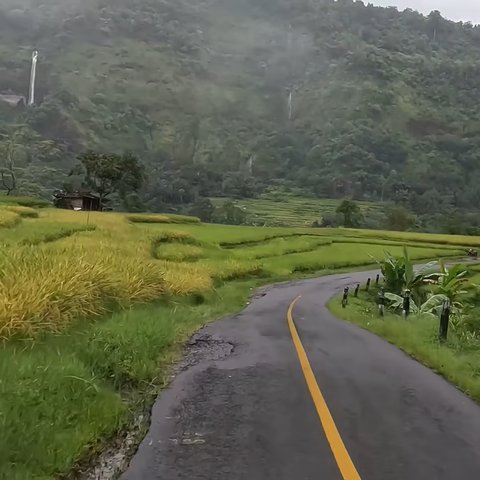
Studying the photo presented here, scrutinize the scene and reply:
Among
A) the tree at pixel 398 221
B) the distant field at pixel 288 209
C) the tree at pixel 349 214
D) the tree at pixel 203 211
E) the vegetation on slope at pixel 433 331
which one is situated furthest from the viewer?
the distant field at pixel 288 209

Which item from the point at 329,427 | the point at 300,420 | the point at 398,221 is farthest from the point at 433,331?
the point at 398,221

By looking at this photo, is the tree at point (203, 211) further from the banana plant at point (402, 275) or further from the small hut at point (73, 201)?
the banana plant at point (402, 275)

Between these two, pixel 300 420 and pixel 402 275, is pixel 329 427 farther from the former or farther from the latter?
pixel 402 275

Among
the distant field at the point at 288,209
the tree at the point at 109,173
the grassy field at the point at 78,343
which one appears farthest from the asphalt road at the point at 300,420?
the distant field at the point at 288,209

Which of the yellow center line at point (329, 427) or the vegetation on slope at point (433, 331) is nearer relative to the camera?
the yellow center line at point (329, 427)

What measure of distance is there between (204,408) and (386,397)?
2560 millimetres

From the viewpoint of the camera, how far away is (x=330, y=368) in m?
9.87

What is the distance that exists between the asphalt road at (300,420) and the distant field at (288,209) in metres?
92.1

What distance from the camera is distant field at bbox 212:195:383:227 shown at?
110156 mm

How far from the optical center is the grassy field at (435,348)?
940cm

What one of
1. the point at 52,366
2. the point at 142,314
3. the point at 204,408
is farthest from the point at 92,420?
the point at 142,314

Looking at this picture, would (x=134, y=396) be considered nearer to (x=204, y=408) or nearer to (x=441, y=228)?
(x=204, y=408)

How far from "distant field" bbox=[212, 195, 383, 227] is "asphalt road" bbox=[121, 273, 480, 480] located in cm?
9207

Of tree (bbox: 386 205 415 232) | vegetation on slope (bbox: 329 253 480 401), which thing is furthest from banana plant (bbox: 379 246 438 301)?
tree (bbox: 386 205 415 232)
